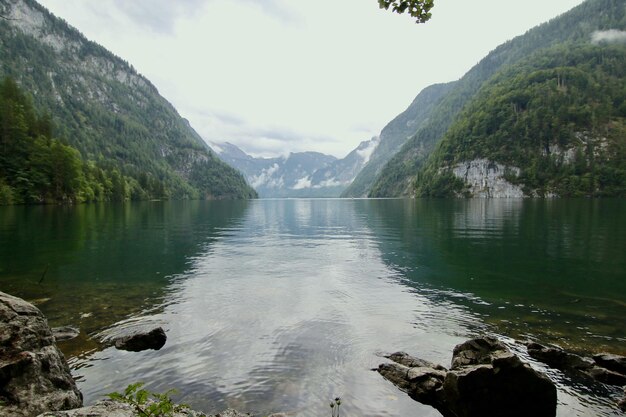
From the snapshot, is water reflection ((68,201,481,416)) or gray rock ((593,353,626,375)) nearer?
water reflection ((68,201,481,416))

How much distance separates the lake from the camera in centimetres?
1198

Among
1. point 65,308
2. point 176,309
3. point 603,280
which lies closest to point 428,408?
point 176,309

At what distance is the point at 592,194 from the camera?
198 meters

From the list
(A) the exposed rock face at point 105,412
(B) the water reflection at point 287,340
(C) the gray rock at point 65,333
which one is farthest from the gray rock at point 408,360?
(C) the gray rock at point 65,333

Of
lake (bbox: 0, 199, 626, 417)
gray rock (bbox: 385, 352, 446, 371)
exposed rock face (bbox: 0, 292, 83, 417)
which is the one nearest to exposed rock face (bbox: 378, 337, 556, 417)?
lake (bbox: 0, 199, 626, 417)

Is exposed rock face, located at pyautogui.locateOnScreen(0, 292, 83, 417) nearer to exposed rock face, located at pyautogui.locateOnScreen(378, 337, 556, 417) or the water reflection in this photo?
the water reflection

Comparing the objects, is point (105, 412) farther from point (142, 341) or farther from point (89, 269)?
point (89, 269)

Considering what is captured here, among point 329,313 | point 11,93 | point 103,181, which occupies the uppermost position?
point 11,93

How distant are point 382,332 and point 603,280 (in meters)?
19.5

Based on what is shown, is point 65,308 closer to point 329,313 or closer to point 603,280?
point 329,313

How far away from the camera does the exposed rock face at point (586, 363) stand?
1213 cm

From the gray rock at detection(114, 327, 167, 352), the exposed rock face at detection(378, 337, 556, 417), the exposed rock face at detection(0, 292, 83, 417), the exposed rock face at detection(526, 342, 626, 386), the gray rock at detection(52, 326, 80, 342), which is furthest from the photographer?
the gray rock at detection(52, 326, 80, 342)

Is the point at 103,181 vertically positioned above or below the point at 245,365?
above

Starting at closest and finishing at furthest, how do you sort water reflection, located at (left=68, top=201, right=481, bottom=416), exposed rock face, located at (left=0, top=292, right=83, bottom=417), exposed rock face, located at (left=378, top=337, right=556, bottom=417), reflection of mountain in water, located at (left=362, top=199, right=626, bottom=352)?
exposed rock face, located at (left=0, top=292, right=83, bottom=417) < exposed rock face, located at (left=378, top=337, right=556, bottom=417) < water reflection, located at (left=68, top=201, right=481, bottom=416) < reflection of mountain in water, located at (left=362, top=199, right=626, bottom=352)
